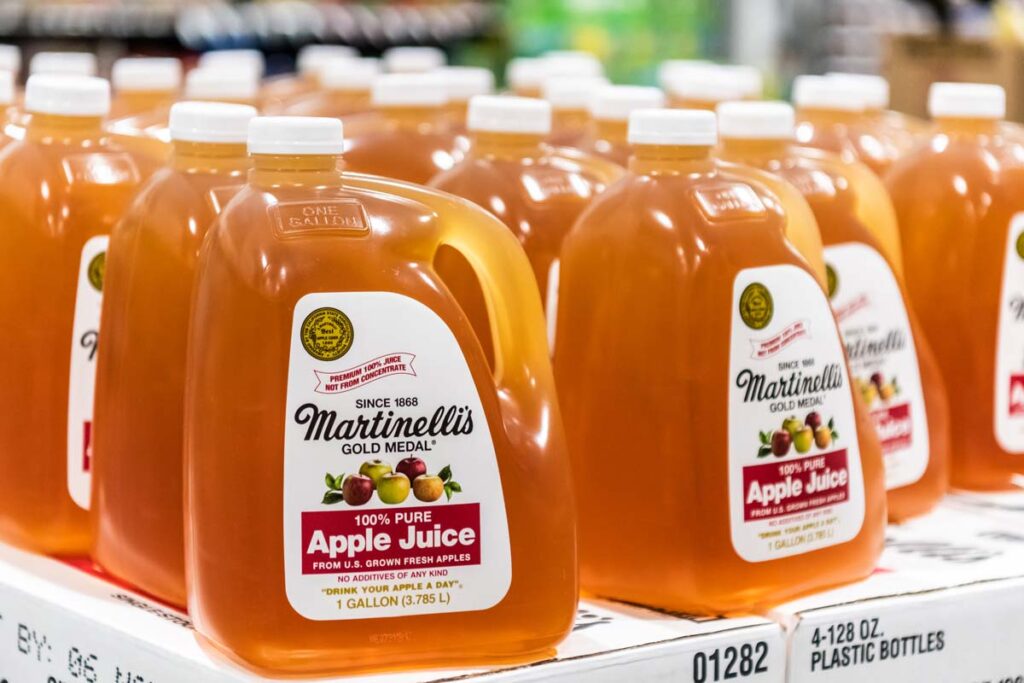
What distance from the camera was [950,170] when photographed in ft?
4.98

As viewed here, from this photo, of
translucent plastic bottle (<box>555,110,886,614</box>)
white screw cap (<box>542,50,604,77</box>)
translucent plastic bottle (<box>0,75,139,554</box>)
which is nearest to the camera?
translucent plastic bottle (<box>555,110,886,614</box>)

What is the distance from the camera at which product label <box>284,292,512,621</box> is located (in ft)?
3.31

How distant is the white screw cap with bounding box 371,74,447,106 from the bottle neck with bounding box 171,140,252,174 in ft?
1.27

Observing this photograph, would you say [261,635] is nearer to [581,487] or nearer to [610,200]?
[581,487]

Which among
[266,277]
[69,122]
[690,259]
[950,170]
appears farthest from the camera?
[950,170]

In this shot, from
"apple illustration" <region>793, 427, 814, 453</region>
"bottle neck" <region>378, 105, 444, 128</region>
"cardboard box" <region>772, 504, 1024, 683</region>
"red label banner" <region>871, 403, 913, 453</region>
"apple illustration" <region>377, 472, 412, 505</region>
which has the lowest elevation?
"cardboard box" <region>772, 504, 1024, 683</region>

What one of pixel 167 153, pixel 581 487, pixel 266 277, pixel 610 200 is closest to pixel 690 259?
pixel 610 200

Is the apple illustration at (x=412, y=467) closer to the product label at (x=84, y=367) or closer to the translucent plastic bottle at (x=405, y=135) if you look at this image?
the product label at (x=84, y=367)

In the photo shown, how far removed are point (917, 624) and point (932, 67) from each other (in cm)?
212

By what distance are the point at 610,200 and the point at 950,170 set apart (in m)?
0.49

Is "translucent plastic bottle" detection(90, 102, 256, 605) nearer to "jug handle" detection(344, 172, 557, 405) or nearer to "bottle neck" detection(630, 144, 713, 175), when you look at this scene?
"jug handle" detection(344, 172, 557, 405)

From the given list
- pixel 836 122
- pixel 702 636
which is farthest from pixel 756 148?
pixel 702 636

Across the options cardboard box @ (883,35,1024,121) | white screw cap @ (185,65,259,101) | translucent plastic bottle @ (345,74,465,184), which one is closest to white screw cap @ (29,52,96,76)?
white screw cap @ (185,65,259,101)

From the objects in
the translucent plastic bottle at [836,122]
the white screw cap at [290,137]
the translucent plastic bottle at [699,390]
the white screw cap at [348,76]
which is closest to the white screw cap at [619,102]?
the translucent plastic bottle at [836,122]
